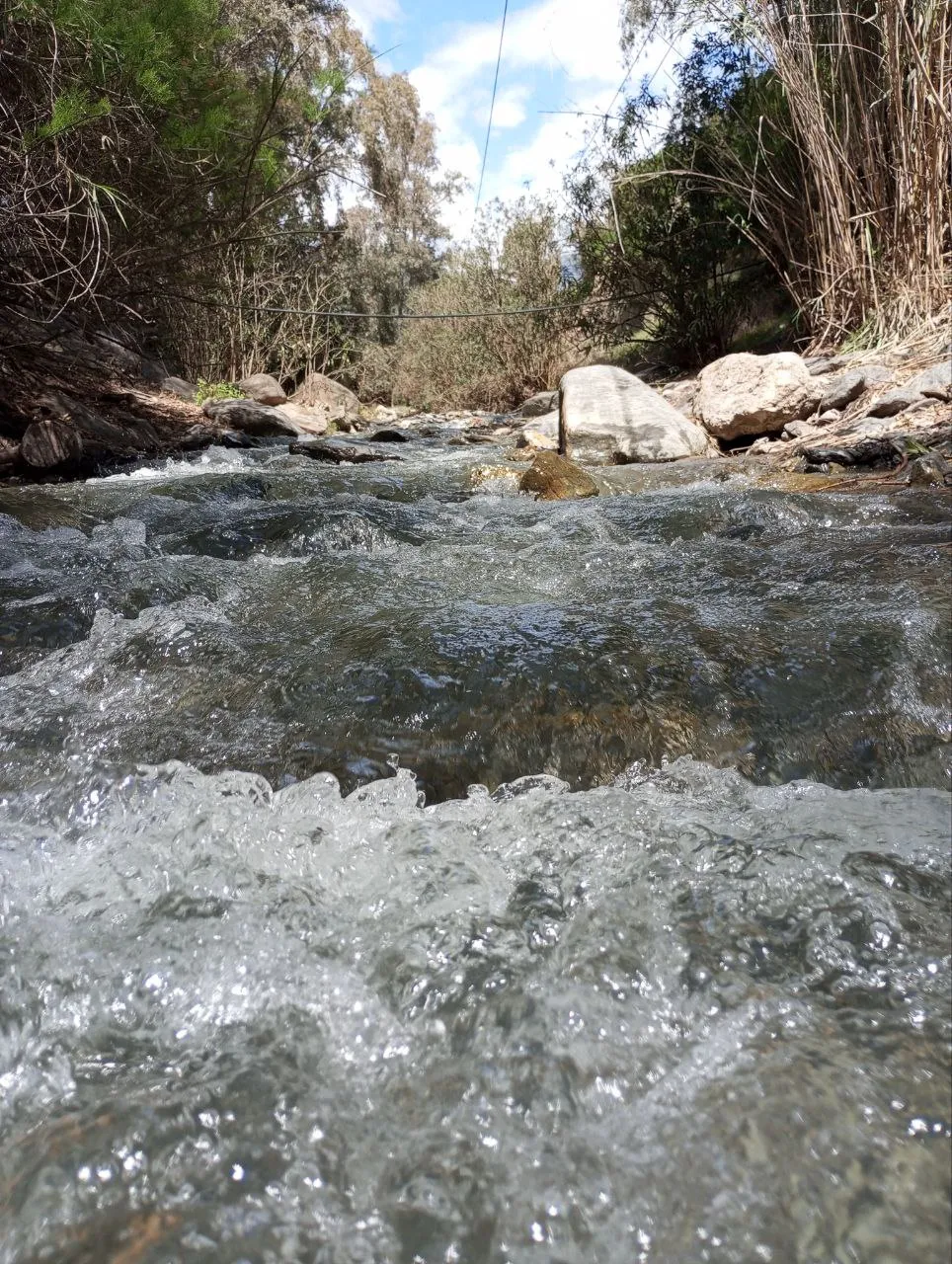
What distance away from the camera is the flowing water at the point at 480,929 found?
2.15ft

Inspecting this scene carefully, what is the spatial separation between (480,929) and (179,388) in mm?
9352

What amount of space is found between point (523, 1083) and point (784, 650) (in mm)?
1161

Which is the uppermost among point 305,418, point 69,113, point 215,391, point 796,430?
point 69,113

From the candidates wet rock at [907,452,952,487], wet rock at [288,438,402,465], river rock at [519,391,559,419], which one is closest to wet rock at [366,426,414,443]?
wet rock at [288,438,402,465]

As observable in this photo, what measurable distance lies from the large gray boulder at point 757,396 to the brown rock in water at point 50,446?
4.28m

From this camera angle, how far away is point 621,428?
525cm

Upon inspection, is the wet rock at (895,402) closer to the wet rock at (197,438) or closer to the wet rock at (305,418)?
the wet rock at (197,438)

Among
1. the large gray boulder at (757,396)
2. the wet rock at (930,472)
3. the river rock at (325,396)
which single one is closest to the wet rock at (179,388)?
the river rock at (325,396)

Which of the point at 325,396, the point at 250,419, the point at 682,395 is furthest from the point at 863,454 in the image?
the point at 325,396

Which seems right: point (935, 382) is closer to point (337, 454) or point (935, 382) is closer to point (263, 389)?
point (337, 454)

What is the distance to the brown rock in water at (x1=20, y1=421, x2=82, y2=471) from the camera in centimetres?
480

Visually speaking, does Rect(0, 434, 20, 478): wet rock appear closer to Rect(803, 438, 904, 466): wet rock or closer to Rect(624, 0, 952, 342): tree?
Rect(803, 438, 904, 466): wet rock

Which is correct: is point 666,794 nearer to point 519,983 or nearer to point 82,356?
point 519,983

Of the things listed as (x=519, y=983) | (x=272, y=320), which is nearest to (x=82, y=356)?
(x=272, y=320)
